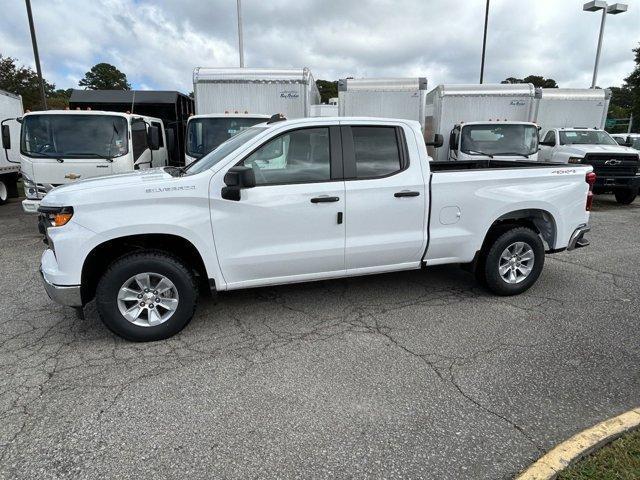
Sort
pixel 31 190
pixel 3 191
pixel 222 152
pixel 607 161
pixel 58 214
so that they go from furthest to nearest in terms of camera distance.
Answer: pixel 3 191
pixel 607 161
pixel 31 190
pixel 222 152
pixel 58 214

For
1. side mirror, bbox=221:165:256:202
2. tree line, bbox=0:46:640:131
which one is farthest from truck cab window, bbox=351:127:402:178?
tree line, bbox=0:46:640:131

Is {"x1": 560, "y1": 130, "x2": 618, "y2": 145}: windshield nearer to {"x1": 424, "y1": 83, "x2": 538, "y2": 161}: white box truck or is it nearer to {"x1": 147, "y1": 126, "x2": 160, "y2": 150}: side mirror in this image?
{"x1": 424, "y1": 83, "x2": 538, "y2": 161}: white box truck

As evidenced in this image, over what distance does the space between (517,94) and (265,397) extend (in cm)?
1248

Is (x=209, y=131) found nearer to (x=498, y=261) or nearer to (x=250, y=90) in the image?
(x=250, y=90)

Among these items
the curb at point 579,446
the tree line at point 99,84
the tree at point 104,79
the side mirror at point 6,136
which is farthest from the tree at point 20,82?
the tree at point 104,79

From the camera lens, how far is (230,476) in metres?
2.40

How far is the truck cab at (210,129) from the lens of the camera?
895 cm

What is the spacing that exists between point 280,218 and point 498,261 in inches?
98.2

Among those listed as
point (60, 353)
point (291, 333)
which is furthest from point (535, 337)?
point (60, 353)

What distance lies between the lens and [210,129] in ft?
29.5

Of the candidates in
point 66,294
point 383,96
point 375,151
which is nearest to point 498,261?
point 375,151

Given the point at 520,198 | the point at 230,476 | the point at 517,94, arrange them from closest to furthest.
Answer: the point at 230,476 < the point at 520,198 < the point at 517,94

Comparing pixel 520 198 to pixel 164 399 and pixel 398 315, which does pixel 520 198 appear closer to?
pixel 398 315

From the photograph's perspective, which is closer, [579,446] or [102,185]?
[579,446]
